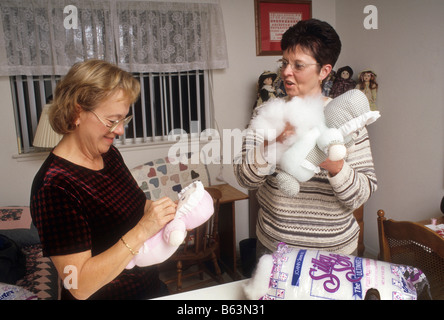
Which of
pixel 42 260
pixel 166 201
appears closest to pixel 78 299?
pixel 166 201

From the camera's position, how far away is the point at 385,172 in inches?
108

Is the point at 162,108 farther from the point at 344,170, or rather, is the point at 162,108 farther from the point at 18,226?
the point at 344,170

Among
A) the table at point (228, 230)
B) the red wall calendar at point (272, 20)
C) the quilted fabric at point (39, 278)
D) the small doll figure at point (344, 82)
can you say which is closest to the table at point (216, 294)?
the quilted fabric at point (39, 278)

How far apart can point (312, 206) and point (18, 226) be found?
1989 millimetres

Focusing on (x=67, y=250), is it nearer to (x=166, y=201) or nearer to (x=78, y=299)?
(x=78, y=299)

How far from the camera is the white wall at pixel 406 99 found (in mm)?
2279

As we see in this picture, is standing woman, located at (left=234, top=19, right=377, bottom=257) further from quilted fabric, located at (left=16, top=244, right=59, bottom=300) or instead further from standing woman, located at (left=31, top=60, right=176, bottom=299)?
quilted fabric, located at (left=16, top=244, right=59, bottom=300)

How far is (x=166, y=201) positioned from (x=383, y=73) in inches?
93.9

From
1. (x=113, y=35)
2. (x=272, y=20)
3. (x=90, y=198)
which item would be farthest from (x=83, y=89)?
(x=272, y=20)

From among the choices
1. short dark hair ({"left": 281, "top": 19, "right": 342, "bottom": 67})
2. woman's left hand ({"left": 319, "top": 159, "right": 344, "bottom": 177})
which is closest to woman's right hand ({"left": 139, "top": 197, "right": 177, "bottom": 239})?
woman's left hand ({"left": 319, "top": 159, "right": 344, "bottom": 177})

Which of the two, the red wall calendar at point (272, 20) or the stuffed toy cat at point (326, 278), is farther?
the red wall calendar at point (272, 20)

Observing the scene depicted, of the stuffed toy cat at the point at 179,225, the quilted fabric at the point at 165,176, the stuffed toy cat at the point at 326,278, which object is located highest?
the stuffed toy cat at the point at 179,225

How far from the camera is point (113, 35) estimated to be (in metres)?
2.53

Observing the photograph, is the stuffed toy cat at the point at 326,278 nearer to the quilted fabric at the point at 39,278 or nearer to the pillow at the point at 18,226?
the quilted fabric at the point at 39,278
